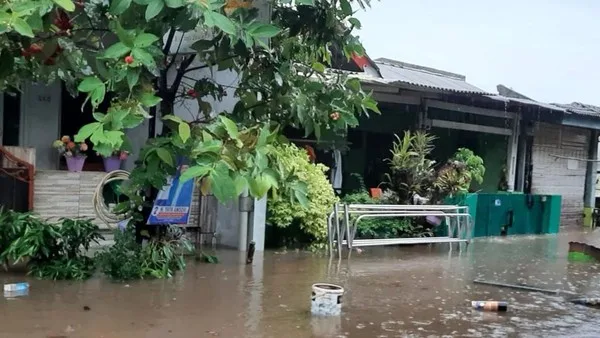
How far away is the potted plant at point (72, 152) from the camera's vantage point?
10180mm

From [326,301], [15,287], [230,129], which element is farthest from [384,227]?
[230,129]

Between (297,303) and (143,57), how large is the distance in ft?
12.2

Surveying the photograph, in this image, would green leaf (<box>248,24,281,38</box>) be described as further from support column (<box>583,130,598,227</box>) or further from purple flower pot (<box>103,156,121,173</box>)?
support column (<box>583,130,598,227</box>)

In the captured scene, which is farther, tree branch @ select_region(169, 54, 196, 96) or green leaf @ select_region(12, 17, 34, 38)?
tree branch @ select_region(169, 54, 196, 96)

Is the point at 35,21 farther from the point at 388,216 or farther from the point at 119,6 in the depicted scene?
the point at 388,216

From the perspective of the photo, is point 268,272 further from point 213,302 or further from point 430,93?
point 430,93

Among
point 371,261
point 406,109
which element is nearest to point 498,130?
point 406,109

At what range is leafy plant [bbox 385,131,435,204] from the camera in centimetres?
1273

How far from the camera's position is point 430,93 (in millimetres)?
13844

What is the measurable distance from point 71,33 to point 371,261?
6.63 m

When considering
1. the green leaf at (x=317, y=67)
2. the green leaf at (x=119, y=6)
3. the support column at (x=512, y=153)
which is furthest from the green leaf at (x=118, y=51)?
→ the support column at (x=512, y=153)

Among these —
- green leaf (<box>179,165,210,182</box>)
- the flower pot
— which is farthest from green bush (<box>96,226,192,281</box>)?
green leaf (<box>179,165,210,182</box>)

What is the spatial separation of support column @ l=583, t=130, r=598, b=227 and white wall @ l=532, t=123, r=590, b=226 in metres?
0.15

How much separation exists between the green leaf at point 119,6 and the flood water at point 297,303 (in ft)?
8.90
